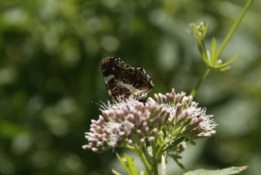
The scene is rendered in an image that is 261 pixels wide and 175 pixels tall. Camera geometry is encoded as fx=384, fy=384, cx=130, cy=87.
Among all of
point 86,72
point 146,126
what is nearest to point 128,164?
point 146,126

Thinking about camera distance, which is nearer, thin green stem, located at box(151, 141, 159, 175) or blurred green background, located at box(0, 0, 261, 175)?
thin green stem, located at box(151, 141, 159, 175)

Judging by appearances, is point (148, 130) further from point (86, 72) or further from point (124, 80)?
point (86, 72)

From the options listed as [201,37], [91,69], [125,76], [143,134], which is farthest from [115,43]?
[143,134]

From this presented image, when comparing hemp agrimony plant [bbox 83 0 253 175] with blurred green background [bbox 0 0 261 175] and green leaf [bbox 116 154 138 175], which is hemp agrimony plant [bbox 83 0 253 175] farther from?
blurred green background [bbox 0 0 261 175]

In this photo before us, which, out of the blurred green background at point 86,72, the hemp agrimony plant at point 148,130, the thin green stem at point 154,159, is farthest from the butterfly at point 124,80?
the blurred green background at point 86,72

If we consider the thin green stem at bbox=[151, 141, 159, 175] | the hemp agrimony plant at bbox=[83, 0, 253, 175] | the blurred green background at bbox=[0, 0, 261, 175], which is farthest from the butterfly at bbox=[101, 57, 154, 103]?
the blurred green background at bbox=[0, 0, 261, 175]

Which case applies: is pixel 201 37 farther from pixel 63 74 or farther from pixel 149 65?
pixel 63 74

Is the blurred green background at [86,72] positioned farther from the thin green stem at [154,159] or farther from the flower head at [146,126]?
the thin green stem at [154,159]

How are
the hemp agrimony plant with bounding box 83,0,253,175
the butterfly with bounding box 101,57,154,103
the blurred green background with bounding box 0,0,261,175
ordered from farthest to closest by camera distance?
the blurred green background with bounding box 0,0,261,175 → the butterfly with bounding box 101,57,154,103 → the hemp agrimony plant with bounding box 83,0,253,175
